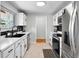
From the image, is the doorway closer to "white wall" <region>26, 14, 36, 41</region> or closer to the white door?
the white door

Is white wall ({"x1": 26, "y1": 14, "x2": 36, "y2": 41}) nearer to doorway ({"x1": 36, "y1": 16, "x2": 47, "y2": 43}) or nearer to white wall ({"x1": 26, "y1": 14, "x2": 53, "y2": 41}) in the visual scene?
white wall ({"x1": 26, "y1": 14, "x2": 53, "y2": 41})

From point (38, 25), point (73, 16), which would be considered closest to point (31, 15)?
point (38, 25)

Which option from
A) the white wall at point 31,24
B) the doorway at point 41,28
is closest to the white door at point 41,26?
the doorway at point 41,28

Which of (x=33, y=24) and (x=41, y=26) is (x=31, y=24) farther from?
(x=41, y=26)

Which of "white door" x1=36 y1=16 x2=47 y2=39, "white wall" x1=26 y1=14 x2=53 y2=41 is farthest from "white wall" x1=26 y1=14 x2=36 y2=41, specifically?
"white door" x1=36 y1=16 x2=47 y2=39

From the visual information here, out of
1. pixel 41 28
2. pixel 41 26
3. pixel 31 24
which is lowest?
pixel 41 28

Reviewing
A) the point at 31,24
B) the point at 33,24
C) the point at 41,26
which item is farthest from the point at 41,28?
the point at 31,24

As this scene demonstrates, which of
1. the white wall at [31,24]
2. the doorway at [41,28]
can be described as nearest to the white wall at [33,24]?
the white wall at [31,24]

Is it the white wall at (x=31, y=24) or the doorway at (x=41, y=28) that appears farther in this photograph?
the doorway at (x=41, y=28)

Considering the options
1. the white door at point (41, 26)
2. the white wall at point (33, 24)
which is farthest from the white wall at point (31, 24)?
the white door at point (41, 26)

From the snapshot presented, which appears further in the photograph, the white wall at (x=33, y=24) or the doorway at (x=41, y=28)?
the doorway at (x=41, y=28)

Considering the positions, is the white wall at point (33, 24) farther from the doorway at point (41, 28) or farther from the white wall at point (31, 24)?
the doorway at point (41, 28)

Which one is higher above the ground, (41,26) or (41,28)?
(41,26)

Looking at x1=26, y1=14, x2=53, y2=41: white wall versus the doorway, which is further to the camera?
the doorway
